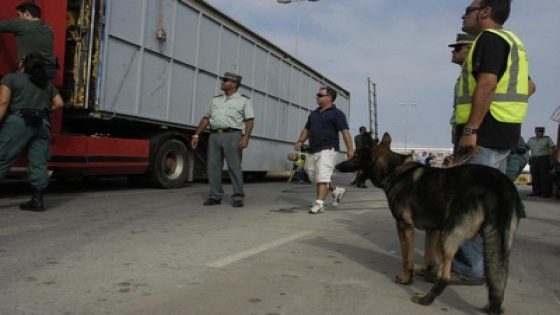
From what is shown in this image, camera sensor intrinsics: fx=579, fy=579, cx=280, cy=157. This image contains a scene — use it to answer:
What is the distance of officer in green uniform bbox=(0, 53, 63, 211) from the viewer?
654 centimetres

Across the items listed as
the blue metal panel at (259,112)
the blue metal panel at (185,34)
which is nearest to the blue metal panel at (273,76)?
the blue metal panel at (259,112)

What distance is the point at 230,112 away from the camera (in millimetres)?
8578

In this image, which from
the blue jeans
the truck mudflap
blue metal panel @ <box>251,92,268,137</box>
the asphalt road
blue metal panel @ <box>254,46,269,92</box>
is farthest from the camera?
blue metal panel @ <box>251,92,268,137</box>

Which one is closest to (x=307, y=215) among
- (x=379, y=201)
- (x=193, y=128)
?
(x=379, y=201)

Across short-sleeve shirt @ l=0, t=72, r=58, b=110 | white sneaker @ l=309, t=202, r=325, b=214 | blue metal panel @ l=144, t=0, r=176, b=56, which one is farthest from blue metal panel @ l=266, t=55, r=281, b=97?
Answer: short-sleeve shirt @ l=0, t=72, r=58, b=110

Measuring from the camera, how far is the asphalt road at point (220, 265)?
3623 millimetres

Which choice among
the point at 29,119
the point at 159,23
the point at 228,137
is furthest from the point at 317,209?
the point at 159,23

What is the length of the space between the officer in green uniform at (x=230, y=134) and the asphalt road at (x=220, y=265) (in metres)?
0.91

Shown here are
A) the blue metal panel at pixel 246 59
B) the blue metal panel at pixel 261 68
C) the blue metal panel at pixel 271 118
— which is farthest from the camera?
the blue metal panel at pixel 271 118

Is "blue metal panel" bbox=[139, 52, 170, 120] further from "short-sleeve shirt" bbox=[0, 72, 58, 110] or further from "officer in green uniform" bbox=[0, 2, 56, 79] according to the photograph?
"short-sleeve shirt" bbox=[0, 72, 58, 110]

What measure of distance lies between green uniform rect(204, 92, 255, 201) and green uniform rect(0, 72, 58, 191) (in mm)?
2515

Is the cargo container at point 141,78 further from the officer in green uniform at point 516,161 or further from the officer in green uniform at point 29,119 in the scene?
the officer in green uniform at point 516,161

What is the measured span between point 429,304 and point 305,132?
515cm

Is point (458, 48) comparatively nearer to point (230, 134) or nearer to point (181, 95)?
point (230, 134)
